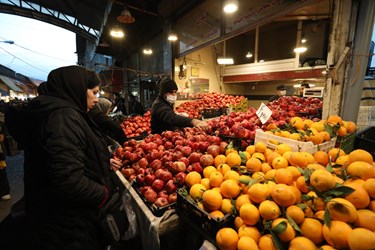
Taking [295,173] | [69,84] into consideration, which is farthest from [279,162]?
[69,84]

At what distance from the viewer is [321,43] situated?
907 cm

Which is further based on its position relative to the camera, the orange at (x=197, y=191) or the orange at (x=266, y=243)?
the orange at (x=197, y=191)

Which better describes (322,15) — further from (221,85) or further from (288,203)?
(288,203)

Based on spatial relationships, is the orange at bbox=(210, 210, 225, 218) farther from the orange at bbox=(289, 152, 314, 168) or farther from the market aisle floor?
the market aisle floor

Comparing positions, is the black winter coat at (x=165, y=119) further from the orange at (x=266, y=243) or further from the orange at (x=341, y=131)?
the orange at (x=266, y=243)

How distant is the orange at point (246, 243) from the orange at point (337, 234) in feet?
1.12

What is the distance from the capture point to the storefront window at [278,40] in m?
10.2

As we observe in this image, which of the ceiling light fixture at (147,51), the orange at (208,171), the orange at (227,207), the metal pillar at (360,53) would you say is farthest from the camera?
the ceiling light fixture at (147,51)

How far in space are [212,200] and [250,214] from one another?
Result: 263mm

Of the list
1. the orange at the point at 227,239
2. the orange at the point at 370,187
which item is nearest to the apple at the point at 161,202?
the orange at the point at 227,239

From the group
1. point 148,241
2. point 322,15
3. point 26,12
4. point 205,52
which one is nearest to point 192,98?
point 205,52

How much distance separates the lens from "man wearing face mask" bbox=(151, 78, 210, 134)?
3049 mm

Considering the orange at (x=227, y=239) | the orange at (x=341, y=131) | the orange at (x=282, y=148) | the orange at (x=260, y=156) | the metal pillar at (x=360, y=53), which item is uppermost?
the metal pillar at (x=360, y=53)

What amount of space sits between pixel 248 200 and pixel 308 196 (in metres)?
0.33
